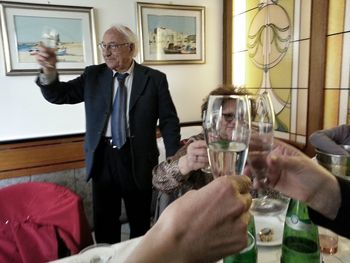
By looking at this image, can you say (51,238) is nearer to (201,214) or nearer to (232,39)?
(201,214)

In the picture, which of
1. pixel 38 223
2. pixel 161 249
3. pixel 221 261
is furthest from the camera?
pixel 38 223

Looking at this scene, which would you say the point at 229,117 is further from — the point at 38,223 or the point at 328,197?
the point at 38,223

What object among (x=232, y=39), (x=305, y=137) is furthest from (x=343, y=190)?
(x=232, y=39)

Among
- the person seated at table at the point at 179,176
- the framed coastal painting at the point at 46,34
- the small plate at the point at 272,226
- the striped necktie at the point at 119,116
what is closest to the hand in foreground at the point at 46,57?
the striped necktie at the point at 119,116

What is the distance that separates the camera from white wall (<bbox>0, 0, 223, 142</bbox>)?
2227 mm

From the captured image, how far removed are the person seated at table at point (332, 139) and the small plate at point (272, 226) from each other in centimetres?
56

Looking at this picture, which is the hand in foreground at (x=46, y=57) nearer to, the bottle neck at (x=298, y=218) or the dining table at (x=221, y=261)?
the dining table at (x=221, y=261)

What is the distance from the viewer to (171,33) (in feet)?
8.79

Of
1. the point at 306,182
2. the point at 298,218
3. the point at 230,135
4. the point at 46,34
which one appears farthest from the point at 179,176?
the point at 46,34

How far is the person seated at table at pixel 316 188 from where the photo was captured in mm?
616

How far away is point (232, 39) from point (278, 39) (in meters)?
0.60

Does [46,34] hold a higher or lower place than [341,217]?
higher

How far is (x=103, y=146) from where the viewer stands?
1753mm

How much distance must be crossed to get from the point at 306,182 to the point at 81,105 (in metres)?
2.10
